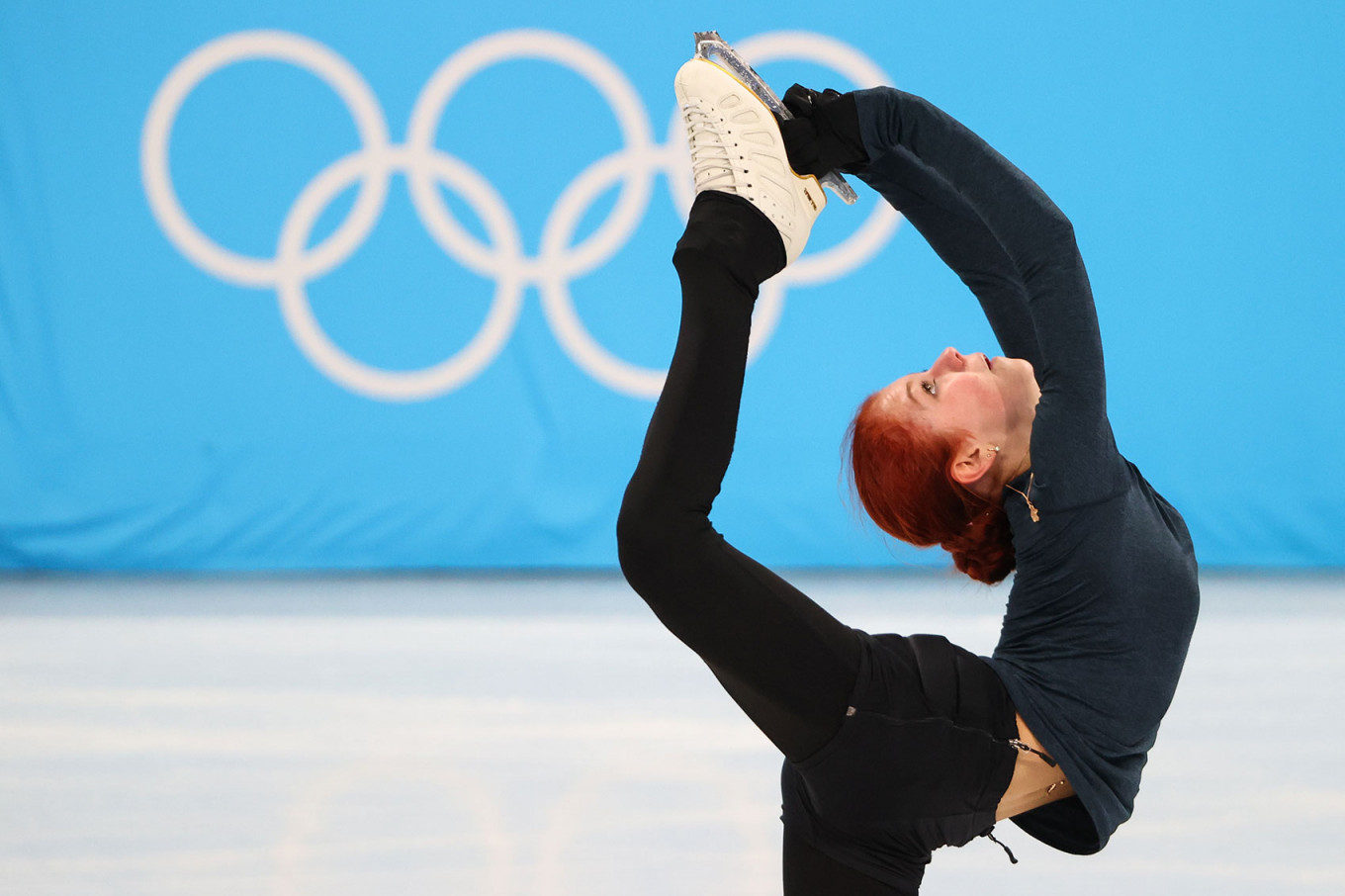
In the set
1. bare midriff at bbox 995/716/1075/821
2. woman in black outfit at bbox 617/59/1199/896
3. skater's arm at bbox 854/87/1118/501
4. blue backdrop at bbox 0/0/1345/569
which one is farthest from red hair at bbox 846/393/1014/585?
blue backdrop at bbox 0/0/1345/569

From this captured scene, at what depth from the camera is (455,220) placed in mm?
4875

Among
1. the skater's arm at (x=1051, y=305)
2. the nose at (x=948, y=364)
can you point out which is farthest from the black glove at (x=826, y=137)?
the nose at (x=948, y=364)

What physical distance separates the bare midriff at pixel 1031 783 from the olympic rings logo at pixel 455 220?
331 cm

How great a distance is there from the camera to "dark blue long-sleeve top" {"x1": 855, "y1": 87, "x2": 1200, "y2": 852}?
1507 millimetres

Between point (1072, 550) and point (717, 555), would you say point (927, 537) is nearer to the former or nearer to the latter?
point (1072, 550)

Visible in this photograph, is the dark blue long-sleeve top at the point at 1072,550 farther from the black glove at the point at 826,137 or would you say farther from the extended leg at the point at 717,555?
the extended leg at the point at 717,555

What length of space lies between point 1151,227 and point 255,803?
388cm

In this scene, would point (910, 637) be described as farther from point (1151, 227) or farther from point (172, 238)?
point (172, 238)

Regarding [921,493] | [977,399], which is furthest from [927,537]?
[977,399]

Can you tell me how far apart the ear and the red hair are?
0.03 feet

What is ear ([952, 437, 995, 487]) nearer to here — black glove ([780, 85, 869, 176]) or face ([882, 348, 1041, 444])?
face ([882, 348, 1041, 444])

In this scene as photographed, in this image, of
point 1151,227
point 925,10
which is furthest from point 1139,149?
point 925,10

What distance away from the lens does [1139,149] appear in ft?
15.6

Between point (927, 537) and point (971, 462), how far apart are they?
0.53 feet
